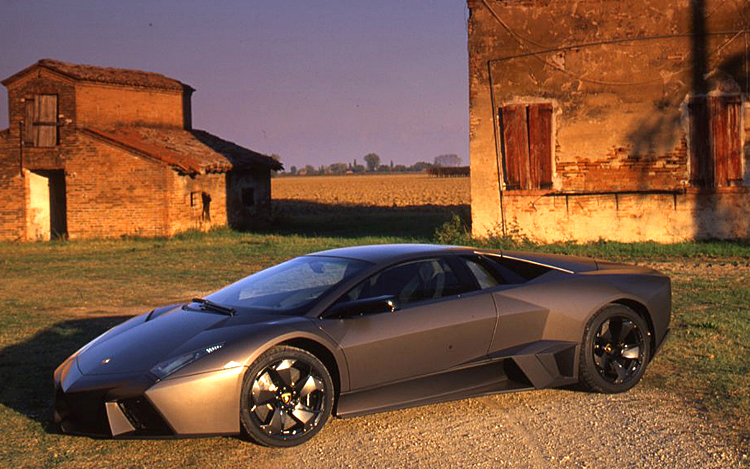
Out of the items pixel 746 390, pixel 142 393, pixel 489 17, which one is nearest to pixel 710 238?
pixel 489 17

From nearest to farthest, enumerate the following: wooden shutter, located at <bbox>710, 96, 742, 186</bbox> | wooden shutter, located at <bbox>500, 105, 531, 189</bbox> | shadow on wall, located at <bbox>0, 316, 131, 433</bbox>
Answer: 1. shadow on wall, located at <bbox>0, 316, 131, 433</bbox>
2. wooden shutter, located at <bbox>710, 96, 742, 186</bbox>
3. wooden shutter, located at <bbox>500, 105, 531, 189</bbox>

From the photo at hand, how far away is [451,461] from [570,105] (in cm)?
1491

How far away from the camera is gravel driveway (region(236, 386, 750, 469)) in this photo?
197 inches

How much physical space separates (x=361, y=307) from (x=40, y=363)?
A: 4.12 m

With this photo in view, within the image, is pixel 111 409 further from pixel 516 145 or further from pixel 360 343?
pixel 516 145

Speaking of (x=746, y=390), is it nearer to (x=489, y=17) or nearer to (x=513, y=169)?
(x=513, y=169)

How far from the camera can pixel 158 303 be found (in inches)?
487

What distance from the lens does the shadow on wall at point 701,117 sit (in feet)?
58.9

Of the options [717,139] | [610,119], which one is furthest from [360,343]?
[717,139]

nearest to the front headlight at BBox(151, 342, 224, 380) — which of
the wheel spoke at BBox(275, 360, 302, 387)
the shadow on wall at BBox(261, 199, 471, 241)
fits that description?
the wheel spoke at BBox(275, 360, 302, 387)

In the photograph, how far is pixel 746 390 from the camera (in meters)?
6.42

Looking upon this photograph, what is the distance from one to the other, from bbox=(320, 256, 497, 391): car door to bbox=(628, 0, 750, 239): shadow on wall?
43.9 feet

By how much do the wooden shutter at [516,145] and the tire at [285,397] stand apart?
1423 centimetres

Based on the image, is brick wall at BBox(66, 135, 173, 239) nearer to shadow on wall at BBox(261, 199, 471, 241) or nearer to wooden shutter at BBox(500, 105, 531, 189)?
shadow on wall at BBox(261, 199, 471, 241)
